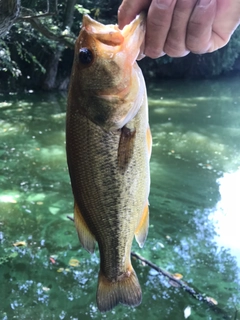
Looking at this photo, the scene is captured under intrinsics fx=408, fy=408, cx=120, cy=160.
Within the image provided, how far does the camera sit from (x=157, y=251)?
464cm

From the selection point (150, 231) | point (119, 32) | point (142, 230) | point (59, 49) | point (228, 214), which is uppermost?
point (119, 32)

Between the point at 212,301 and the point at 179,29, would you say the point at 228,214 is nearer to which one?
the point at 212,301

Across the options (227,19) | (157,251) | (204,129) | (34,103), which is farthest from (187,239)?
(34,103)

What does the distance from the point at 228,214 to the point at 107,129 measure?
A: 4.57 meters

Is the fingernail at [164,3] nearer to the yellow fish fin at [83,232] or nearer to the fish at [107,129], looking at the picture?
the fish at [107,129]

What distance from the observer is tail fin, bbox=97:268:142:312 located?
1.90m

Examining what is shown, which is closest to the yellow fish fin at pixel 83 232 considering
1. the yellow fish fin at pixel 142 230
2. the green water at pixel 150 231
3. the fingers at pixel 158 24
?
the yellow fish fin at pixel 142 230

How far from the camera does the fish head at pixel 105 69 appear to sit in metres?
1.39

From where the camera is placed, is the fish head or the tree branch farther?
the tree branch

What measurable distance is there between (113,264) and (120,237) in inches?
7.0

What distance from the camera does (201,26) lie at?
136 centimetres

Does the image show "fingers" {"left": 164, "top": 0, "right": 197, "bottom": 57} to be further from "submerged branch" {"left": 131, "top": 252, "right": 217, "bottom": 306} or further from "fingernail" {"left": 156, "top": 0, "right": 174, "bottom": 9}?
"submerged branch" {"left": 131, "top": 252, "right": 217, "bottom": 306}

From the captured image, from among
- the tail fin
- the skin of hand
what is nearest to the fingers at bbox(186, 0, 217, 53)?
the skin of hand

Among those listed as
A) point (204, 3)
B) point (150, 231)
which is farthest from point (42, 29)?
point (204, 3)
